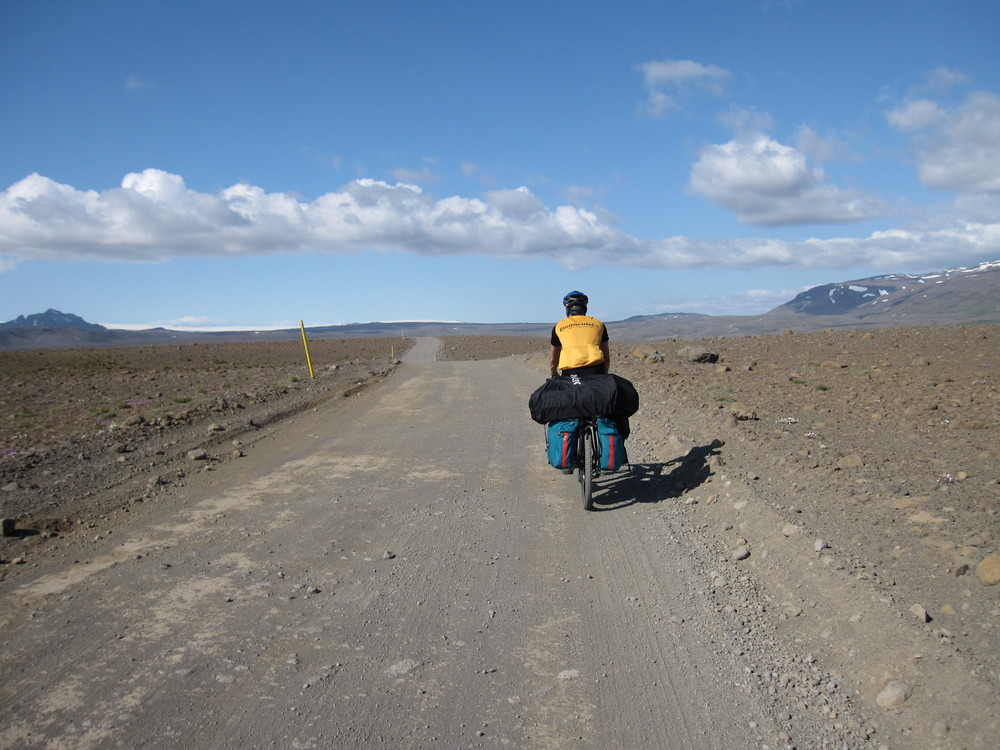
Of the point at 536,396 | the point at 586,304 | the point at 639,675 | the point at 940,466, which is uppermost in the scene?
the point at 586,304

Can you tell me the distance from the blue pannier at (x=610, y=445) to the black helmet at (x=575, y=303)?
135 cm

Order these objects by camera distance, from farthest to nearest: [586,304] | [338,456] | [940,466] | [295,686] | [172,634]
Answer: [338,456], [586,304], [940,466], [172,634], [295,686]

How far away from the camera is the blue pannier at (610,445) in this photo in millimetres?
6121

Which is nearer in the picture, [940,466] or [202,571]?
[202,571]

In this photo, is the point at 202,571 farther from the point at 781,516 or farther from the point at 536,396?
the point at 781,516

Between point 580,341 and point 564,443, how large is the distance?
1141 millimetres

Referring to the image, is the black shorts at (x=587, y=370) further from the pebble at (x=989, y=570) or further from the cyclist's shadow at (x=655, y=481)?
the pebble at (x=989, y=570)

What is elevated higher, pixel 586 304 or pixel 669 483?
pixel 586 304

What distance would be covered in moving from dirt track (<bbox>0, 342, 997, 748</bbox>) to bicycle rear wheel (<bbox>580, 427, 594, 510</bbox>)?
0.19 m

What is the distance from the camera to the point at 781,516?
5273 mm

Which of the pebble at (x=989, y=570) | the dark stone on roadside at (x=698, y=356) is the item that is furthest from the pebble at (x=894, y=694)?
the dark stone on roadside at (x=698, y=356)

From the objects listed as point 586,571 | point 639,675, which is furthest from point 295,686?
point 586,571

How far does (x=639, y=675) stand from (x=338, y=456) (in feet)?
20.6

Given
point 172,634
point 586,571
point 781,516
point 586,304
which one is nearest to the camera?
point 172,634
